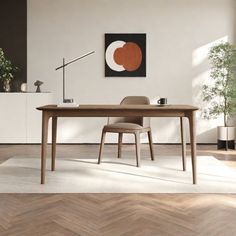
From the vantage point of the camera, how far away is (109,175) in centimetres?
414

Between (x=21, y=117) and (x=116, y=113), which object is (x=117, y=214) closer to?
(x=116, y=113)

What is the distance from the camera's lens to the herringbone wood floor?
8.13 ft

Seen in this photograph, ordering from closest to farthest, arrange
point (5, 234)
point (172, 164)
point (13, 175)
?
point (5, 234) < point (13, 175) < point (172, 164)

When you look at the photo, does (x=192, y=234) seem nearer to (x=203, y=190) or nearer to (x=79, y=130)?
(x=203, y=190)

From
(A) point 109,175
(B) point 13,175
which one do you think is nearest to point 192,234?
(A) point 109,175

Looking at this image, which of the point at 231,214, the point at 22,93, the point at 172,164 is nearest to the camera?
the point at 231,214

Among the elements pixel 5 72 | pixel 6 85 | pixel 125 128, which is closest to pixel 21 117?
pixel 6 85

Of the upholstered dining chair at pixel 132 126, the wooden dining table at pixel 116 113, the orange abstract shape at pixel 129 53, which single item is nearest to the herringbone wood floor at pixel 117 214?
the wooden dining table at pixel 116 113

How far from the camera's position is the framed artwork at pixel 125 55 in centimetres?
686

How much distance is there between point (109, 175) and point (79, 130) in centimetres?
291

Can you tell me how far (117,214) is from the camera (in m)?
2.81

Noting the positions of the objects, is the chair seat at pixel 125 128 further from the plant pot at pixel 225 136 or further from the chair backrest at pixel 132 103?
the plant pot at pixel 225 136

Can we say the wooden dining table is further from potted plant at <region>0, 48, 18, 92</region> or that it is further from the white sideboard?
potted plant at <region>0, 48, 18, 92</region>

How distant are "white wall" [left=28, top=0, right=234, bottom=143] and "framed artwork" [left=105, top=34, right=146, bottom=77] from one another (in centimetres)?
9
